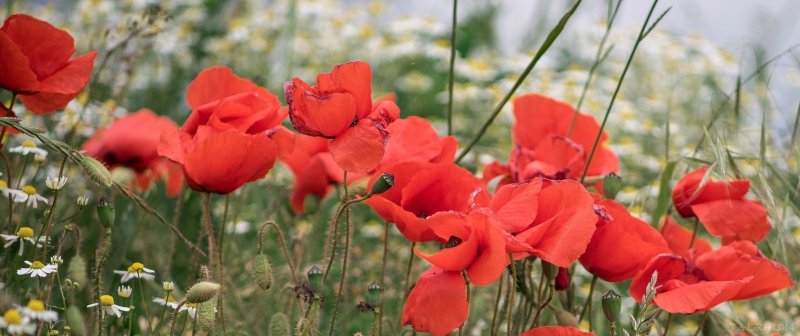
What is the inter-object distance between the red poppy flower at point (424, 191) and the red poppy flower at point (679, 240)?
0.31m

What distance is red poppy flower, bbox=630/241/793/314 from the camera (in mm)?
983

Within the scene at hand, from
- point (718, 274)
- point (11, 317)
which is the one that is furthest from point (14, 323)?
point (718, 274)

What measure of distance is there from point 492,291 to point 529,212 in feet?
2.61

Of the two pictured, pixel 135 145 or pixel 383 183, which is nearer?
pixel 383 183

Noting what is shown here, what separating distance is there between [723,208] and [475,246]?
42cm

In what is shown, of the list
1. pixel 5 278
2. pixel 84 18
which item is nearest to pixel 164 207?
pixel 5 278

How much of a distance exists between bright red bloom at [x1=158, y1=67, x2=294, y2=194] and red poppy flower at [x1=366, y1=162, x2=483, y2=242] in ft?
0.40

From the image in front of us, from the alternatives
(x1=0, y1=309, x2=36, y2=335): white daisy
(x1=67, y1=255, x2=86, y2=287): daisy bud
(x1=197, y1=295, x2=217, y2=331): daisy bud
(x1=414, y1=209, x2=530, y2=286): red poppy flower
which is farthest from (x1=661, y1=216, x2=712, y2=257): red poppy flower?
(x1=0, y1=309, x2=36, y2=335): white daisy

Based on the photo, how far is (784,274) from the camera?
1.04 metres

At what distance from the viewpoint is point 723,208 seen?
1179 mm

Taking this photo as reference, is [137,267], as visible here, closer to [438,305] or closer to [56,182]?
[56,182]

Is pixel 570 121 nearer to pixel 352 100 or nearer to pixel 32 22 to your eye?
pixel 352 100

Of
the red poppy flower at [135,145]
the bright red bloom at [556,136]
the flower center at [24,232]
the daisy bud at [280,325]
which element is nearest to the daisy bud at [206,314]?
the daisy bud at [280,325]

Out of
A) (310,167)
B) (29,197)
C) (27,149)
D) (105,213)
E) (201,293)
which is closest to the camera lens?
(201,293)
